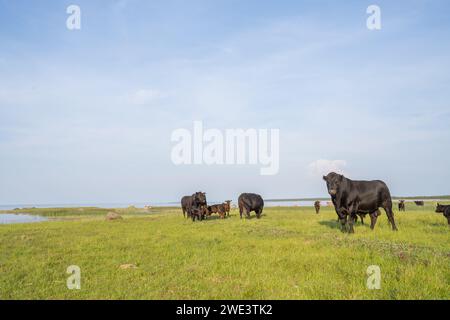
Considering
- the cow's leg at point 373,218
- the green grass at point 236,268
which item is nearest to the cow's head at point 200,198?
the green grass at point 236,268

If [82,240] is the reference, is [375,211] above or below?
Result: above

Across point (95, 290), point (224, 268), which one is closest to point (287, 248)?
point (224, 268)

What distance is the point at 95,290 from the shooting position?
7.02 metres

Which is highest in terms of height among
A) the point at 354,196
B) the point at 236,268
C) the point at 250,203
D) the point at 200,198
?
the point at 354,196

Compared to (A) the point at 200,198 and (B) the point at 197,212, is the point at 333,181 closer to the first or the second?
(A) the point at 200,198

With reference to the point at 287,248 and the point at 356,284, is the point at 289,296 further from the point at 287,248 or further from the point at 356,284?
the point at 287,248

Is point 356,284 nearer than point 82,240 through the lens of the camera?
Yes

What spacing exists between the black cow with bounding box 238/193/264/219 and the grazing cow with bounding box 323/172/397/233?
10940 mm

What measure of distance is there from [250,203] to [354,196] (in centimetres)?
1179

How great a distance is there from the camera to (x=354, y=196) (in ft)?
48.3

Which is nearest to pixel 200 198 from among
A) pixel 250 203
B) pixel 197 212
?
pixel 197 212

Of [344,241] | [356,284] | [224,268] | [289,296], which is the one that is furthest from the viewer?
[344,241]
